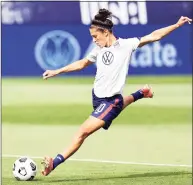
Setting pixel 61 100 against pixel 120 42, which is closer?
pixel 120 42

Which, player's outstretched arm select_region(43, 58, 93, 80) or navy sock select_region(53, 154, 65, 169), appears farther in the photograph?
player's outstretched arm select_region(43, 58, 93, 80)

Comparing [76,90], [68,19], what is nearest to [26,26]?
[68,19]

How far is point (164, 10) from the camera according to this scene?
77.4ft

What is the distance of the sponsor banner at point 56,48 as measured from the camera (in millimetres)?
23203

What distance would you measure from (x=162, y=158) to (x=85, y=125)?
7.26ft

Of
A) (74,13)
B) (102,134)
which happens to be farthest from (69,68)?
(74,13)

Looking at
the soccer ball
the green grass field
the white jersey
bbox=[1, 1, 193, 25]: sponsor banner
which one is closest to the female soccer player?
the white jersey

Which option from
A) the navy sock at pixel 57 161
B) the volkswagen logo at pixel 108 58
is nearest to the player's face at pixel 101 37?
the volkswagen logo at pixel 108 58

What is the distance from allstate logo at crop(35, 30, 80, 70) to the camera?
23.2 metres

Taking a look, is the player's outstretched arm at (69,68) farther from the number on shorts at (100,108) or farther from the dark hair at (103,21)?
the number on shorts at (100,108)

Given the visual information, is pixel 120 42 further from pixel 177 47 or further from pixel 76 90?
pixel 177 47

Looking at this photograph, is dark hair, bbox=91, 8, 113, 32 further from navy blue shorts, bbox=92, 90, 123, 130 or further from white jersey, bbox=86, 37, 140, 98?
navy blue shorts, bbox=92, 90, 123, 130

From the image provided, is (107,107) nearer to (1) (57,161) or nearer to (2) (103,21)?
(1) (57,161)

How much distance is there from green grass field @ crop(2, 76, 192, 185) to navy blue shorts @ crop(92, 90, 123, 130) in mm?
702
